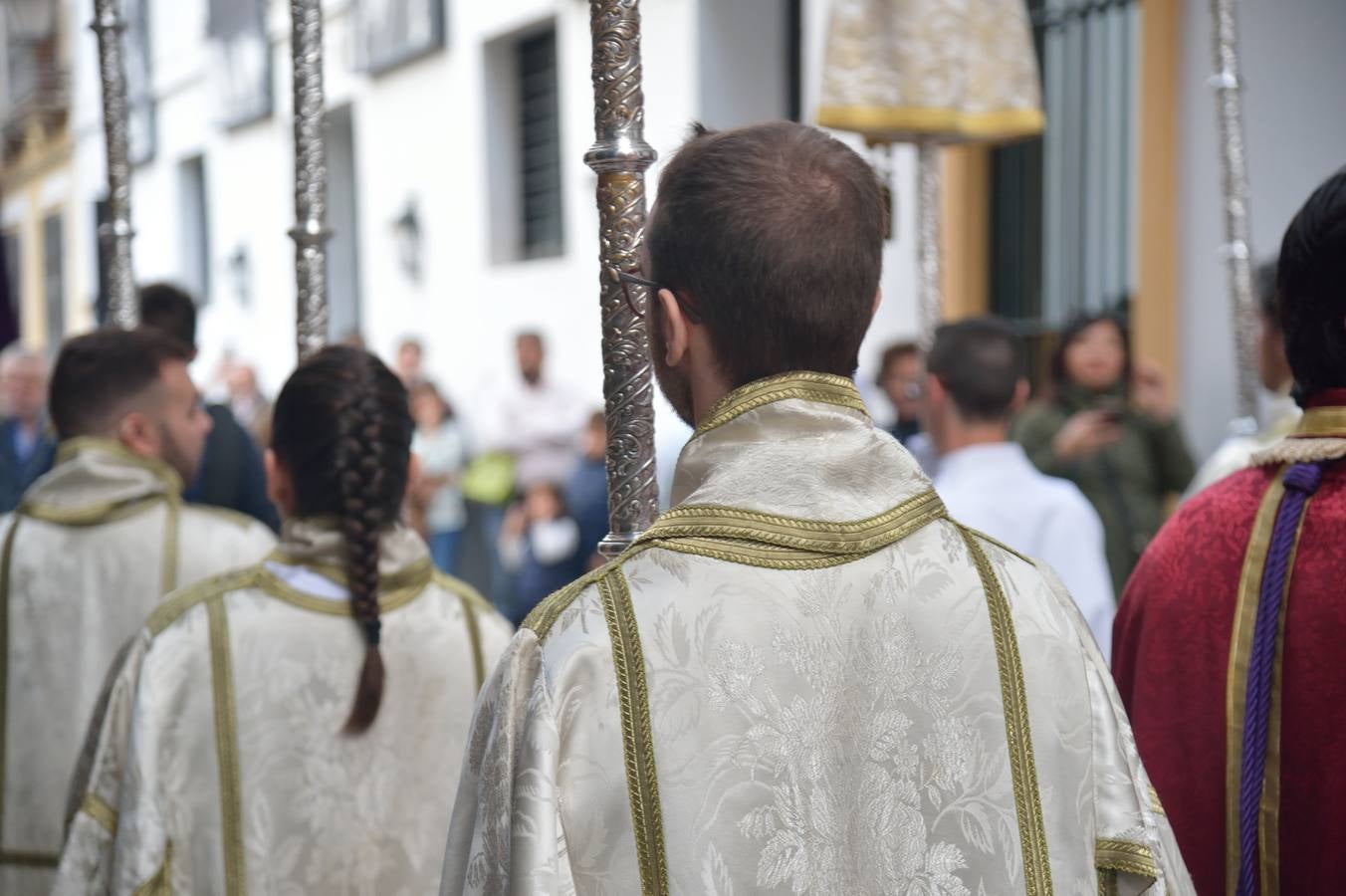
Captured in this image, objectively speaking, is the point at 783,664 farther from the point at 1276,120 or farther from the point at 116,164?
the point at 1276,120

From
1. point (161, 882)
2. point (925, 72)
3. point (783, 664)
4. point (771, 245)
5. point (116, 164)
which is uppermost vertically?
point (925, 72)

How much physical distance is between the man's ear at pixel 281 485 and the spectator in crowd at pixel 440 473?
7.15 meters

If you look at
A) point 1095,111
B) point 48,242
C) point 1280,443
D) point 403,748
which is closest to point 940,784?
point 1280,443

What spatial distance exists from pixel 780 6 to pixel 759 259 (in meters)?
8.38

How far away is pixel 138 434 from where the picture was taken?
11.5ft

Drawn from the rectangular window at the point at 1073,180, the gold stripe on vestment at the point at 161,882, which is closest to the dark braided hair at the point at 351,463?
the gold stripe on vestment at the point at 161,882

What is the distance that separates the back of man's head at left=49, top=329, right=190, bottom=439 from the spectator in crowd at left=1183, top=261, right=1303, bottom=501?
2089 millimetres

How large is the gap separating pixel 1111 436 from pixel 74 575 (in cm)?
322

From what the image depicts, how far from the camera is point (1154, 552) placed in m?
2.37

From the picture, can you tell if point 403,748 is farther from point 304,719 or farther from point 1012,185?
point 1012,185

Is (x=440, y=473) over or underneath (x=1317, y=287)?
underneath

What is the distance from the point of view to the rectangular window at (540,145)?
1128cm

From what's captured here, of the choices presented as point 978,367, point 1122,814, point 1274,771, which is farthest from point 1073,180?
point 1122,814

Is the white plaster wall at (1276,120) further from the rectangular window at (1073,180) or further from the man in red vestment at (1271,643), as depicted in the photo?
the man in red vestment at (1271,643)
